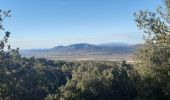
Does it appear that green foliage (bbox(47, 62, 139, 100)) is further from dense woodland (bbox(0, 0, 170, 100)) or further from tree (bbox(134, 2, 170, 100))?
tree (bbox(134, 2, 170, 100))

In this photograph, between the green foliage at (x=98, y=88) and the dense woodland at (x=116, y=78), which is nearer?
the dense woodland at (x=116, y=78)

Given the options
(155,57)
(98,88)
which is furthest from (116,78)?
(155,57)

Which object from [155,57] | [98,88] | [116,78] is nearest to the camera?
[155,57]

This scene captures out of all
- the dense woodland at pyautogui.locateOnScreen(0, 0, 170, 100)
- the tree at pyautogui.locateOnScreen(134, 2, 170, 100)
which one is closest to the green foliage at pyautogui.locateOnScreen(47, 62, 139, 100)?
the dense woodland at pyautogui.locateOnScreen(0, 0, 170, 100)

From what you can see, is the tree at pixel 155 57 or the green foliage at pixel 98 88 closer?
the tree at pixel 155 57

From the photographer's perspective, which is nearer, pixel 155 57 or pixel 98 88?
pixel 155 57

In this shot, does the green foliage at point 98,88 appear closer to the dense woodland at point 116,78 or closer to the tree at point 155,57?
the dense woodland at point 116,78

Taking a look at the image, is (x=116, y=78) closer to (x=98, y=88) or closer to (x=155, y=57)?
(x=98, y=88)

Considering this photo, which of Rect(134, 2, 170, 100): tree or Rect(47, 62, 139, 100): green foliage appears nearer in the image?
Rect(134, 2, 170, 100): tree

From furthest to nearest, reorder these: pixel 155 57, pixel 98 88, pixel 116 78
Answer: pixel 116 78 → pixel 98 88 → pixel 155 57

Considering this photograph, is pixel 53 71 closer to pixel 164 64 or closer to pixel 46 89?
pixel 46 89

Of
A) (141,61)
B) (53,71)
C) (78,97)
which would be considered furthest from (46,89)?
(141,61)

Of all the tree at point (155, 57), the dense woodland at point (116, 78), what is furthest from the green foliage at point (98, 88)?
the tree at point (155, 57)
